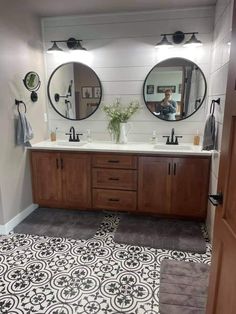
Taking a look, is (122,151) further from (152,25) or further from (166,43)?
(152,25)

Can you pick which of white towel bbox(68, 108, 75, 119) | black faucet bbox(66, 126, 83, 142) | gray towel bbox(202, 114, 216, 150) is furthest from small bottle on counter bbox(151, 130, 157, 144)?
white towel bbox(68, 108, 75, 119)

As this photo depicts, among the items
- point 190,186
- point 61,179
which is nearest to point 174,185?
point 190,186

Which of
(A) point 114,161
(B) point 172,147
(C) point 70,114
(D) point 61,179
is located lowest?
(D) point 61,179

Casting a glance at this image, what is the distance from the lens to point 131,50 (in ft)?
10.1

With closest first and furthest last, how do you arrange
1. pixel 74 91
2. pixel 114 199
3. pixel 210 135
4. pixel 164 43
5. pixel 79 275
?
pixel 79 275
pixel 210 135
pixel 164 43
pixel 114 199
pixel 74 91

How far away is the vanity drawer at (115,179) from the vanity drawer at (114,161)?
0.06 m

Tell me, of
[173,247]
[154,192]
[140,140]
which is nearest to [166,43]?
[140,140]

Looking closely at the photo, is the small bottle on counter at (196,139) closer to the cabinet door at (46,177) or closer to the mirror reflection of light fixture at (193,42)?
the mirror reflection of light fixture at (193,42)

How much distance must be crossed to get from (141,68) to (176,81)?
0.48 metres

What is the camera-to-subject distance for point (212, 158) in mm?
2582

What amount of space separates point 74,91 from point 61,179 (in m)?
1.22

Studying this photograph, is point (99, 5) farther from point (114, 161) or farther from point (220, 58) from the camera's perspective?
point (114, 161)

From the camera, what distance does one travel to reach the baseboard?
2.64m

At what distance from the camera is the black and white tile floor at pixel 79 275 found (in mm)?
1718
